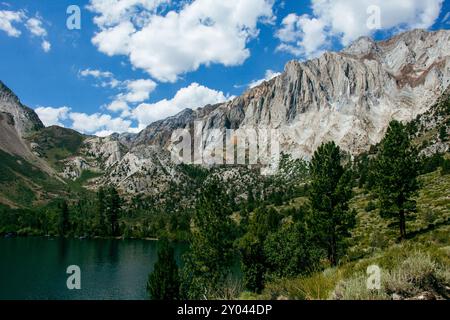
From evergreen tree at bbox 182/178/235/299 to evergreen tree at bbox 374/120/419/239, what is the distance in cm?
1942

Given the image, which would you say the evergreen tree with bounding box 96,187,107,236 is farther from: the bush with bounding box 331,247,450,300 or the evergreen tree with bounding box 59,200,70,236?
the bush with bounding box 331,247,450,300

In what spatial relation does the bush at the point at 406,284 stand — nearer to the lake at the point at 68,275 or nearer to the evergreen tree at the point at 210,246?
the evergreen tree at the point at 210,246

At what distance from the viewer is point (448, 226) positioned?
44344 millimetres

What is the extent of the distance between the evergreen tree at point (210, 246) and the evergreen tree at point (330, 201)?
430 inches

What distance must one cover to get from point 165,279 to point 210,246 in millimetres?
6898

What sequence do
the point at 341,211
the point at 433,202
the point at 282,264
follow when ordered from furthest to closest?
the point at 433,202
the point at 282,264
the point at 341,211

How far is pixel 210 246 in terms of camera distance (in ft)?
146

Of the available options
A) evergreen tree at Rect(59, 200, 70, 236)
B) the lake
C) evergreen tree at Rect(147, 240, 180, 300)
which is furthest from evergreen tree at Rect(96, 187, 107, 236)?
evergreen tree at Rect(147, 240, 180, 300)

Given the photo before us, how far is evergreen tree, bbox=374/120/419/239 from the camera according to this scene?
42.9 metres

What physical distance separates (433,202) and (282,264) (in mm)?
41295

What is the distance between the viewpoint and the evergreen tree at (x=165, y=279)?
44250 millimetres
